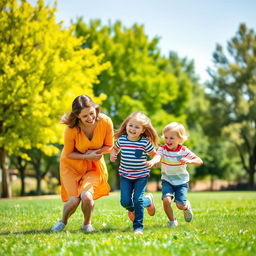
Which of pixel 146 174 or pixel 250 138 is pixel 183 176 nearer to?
pixel 146 174

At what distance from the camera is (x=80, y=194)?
20.5 feet

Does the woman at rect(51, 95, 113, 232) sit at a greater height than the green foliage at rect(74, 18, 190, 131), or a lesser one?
lesser

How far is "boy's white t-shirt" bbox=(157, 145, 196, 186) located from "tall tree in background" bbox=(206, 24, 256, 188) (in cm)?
3298

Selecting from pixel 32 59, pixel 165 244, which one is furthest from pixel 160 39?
pixel 165 244

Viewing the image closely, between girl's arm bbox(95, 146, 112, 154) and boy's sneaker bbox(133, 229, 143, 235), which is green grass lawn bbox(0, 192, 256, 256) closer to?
boy's sneaker bbox(133, 229, 143, 235)

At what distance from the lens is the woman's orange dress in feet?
20.9

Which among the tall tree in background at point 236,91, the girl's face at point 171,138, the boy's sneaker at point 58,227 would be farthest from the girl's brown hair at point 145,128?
the tall tree in background at point 236,91

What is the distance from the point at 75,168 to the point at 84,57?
637 inches

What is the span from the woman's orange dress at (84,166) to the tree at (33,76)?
11.8 m

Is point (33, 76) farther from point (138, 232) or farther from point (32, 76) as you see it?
point (138, 232)

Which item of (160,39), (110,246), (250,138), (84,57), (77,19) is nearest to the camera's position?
(110,246)

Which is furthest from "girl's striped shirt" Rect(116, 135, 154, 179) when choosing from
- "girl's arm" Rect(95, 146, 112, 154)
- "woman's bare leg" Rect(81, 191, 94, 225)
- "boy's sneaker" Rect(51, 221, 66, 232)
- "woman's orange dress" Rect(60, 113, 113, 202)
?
"boy's sneaker" Rect(51, 221, 66, 232)

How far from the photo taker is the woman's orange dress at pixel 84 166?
6.37 meters

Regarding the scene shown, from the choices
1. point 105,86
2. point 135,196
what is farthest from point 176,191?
point 105,86
